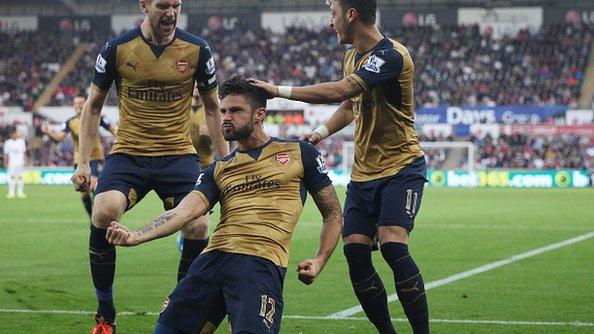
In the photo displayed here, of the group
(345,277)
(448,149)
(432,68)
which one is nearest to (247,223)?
(345,277)

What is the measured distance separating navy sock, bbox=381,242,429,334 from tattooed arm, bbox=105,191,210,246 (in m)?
1.74

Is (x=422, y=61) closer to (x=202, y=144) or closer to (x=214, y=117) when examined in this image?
(x=202, y=144)

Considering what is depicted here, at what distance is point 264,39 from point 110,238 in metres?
55.8

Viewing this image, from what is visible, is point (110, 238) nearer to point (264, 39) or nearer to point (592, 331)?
point (592, 331)

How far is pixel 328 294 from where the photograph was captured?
11008 millimetres

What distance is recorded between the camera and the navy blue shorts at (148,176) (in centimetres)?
819

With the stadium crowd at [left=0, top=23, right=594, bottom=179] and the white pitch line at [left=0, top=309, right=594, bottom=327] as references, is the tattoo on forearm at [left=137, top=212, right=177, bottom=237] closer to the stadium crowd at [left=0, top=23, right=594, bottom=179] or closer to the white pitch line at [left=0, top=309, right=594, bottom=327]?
the white pitch line at [left=0, top=309, right=594, bottom=327]

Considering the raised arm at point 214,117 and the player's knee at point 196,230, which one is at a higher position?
the raised arm at point 214,117

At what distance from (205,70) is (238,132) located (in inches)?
98.1

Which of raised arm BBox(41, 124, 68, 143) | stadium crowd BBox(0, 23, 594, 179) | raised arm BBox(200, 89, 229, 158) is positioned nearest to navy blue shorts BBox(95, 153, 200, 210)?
raised arm BBox(200, 89, 229, 158)

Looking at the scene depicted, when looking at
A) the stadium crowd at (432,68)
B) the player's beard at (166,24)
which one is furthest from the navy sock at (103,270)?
the stadium crowd at (432,68)

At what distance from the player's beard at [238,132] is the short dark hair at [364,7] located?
1.65 m

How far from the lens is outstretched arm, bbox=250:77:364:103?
6.36 meters

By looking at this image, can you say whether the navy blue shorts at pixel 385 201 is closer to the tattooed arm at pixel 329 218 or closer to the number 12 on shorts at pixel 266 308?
the tattooed arm at pixel 329 218
